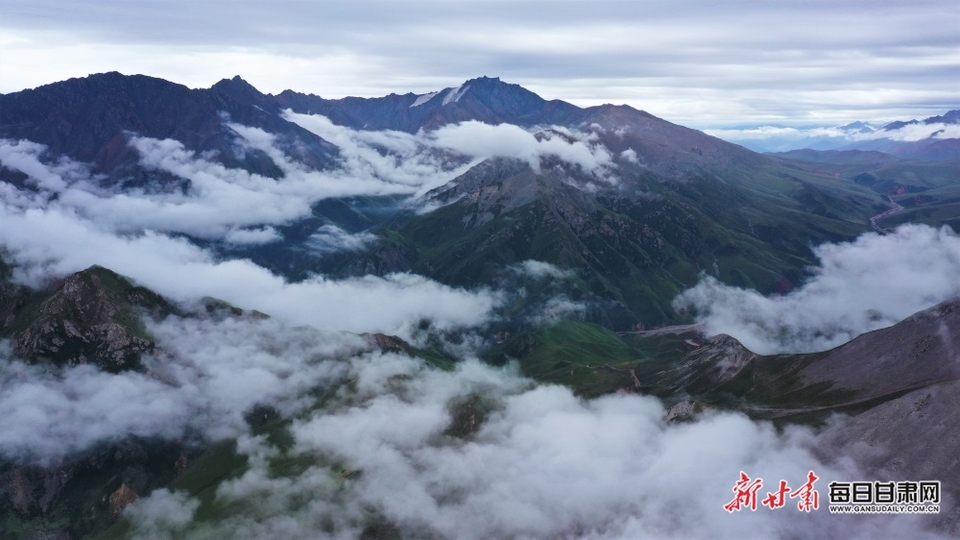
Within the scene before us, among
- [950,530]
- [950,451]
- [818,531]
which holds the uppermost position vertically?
[950,451]

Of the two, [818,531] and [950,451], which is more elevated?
[950,451]

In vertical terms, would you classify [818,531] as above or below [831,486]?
below

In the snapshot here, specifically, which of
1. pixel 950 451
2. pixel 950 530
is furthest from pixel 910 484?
pixel 950 451

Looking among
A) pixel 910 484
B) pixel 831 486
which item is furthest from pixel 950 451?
pixel 831 486

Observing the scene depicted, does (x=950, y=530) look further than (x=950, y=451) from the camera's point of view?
No

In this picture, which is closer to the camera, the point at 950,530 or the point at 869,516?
the point at 950,530

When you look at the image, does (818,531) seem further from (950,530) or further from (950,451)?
(950,451)

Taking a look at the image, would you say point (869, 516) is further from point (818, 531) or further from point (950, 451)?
point (950, 451)

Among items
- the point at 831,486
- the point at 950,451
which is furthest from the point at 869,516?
the point at 950,451
